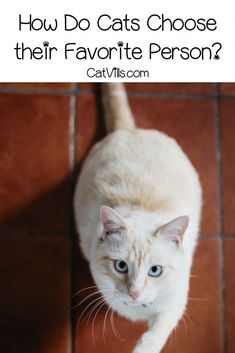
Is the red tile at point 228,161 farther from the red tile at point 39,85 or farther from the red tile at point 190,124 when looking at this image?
the red tile at point 39,85

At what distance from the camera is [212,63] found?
164 centimetres

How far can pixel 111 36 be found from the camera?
1.58 metres

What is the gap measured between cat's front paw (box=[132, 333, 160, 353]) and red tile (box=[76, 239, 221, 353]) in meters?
0.38

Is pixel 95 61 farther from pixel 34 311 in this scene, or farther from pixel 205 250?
pixel 34 311

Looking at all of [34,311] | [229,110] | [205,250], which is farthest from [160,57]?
[34,311]

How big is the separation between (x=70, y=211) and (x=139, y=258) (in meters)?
0.61

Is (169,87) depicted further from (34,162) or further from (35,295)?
(35,295)

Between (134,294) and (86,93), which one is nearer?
(134,294)

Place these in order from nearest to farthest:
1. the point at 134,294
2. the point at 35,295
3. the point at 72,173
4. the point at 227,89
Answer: the point at 134,294
the point at 35,295
the point at 72,173
the point at 227,89

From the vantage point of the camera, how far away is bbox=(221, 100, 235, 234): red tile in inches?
67.2

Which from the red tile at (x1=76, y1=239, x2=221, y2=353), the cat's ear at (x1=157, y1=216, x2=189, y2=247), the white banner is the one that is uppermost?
the white banner

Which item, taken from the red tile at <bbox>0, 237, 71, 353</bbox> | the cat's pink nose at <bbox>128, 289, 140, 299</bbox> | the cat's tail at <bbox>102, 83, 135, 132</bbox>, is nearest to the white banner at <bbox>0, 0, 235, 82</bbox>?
the cat's tail at <bbox>102, 83, 135, 132</bbox>

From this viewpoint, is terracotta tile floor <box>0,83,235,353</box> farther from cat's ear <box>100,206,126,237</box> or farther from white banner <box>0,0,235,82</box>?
cat's ear <box>100,206,126,237</box>

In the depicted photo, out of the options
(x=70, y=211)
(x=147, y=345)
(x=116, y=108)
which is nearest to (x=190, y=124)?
(x=116, y=108)
